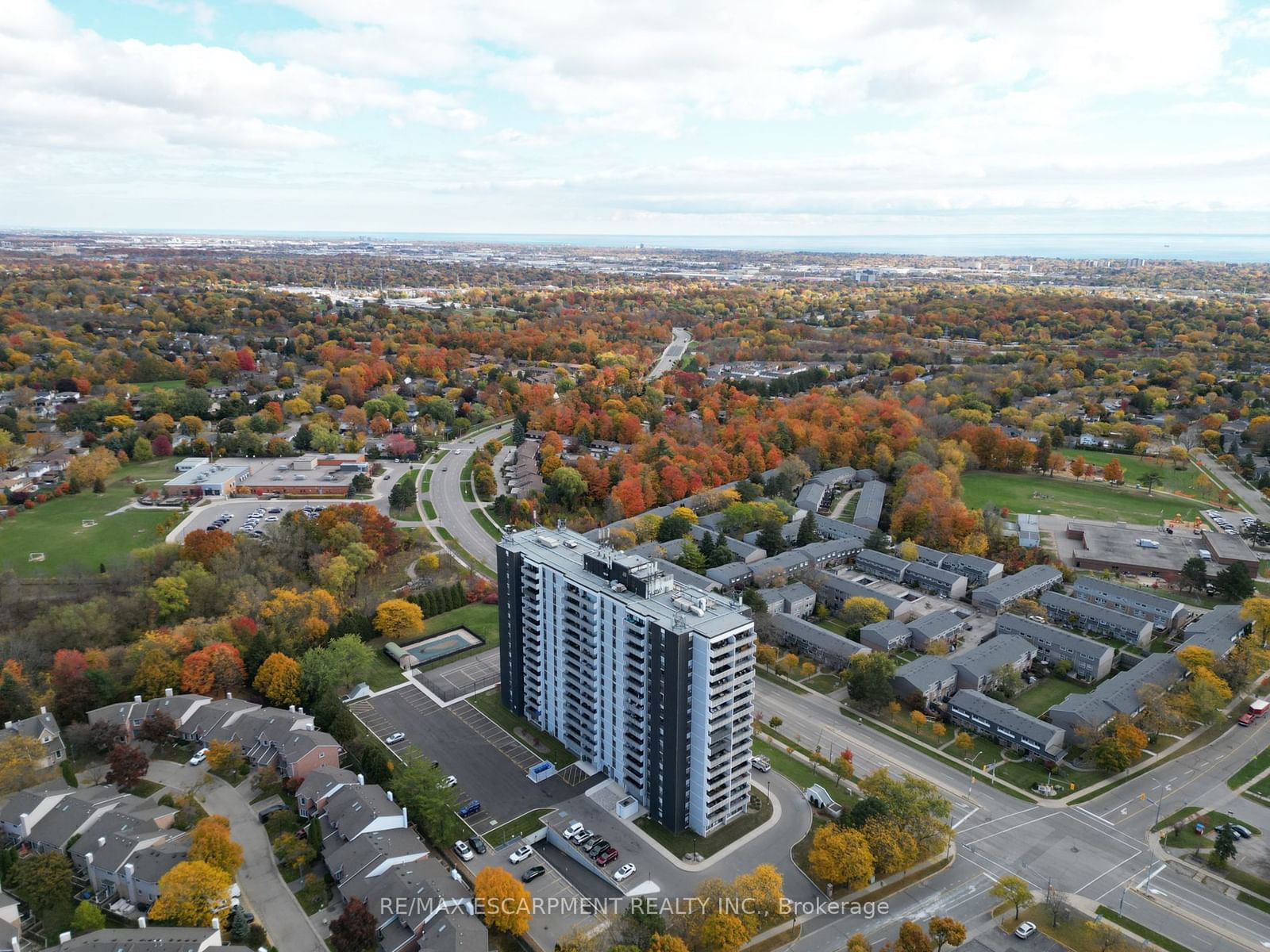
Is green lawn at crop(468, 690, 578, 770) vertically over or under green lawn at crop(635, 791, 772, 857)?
over

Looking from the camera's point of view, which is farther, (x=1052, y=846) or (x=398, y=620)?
(x=398, y=620)

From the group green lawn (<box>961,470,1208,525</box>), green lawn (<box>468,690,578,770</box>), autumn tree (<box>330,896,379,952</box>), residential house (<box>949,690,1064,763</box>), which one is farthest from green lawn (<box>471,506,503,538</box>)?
green lawn (<box>961,470,1208,525</box>)

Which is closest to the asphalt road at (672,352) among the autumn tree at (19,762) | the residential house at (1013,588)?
the residential house at (1013,588)

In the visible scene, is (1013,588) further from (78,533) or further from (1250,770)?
(78,533)

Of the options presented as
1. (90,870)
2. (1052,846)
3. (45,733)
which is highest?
(45,733)

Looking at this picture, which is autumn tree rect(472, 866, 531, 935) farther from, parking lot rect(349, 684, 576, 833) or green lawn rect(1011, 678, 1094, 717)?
green lawn rect(1011, 678, 1094, 717)

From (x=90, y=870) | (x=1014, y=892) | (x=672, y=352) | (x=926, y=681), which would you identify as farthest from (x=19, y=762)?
(x=672, y=352)
